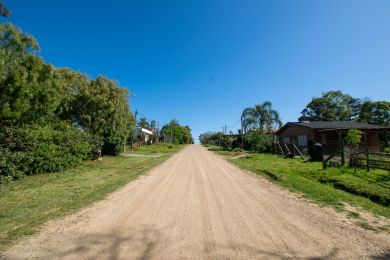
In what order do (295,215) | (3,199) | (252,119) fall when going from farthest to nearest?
(252,119), (3,199), (295,215)

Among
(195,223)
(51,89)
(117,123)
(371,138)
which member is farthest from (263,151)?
(195,223)

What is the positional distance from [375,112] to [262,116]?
2395 cm

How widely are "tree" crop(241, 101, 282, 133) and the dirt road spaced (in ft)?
143

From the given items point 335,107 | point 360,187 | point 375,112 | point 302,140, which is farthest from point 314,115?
point 360,187

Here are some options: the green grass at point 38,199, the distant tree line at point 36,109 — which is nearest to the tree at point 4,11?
the distant tree line at point 36,109

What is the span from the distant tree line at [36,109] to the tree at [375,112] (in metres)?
53.8

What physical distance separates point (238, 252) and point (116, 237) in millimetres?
2234

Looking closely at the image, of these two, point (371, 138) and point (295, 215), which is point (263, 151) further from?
point (295, 215)

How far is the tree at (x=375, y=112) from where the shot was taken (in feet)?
163

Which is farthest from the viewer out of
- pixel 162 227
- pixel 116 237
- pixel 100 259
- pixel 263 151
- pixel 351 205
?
pixel 263 151

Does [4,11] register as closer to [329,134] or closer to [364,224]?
→ [364,224]

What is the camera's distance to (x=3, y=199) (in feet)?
25.0

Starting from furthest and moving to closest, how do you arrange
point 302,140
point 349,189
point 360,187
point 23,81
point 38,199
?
point 302,140 → point 23,81 → point 349,189 → point 360,187 → point 38,199

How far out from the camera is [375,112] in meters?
51.6
